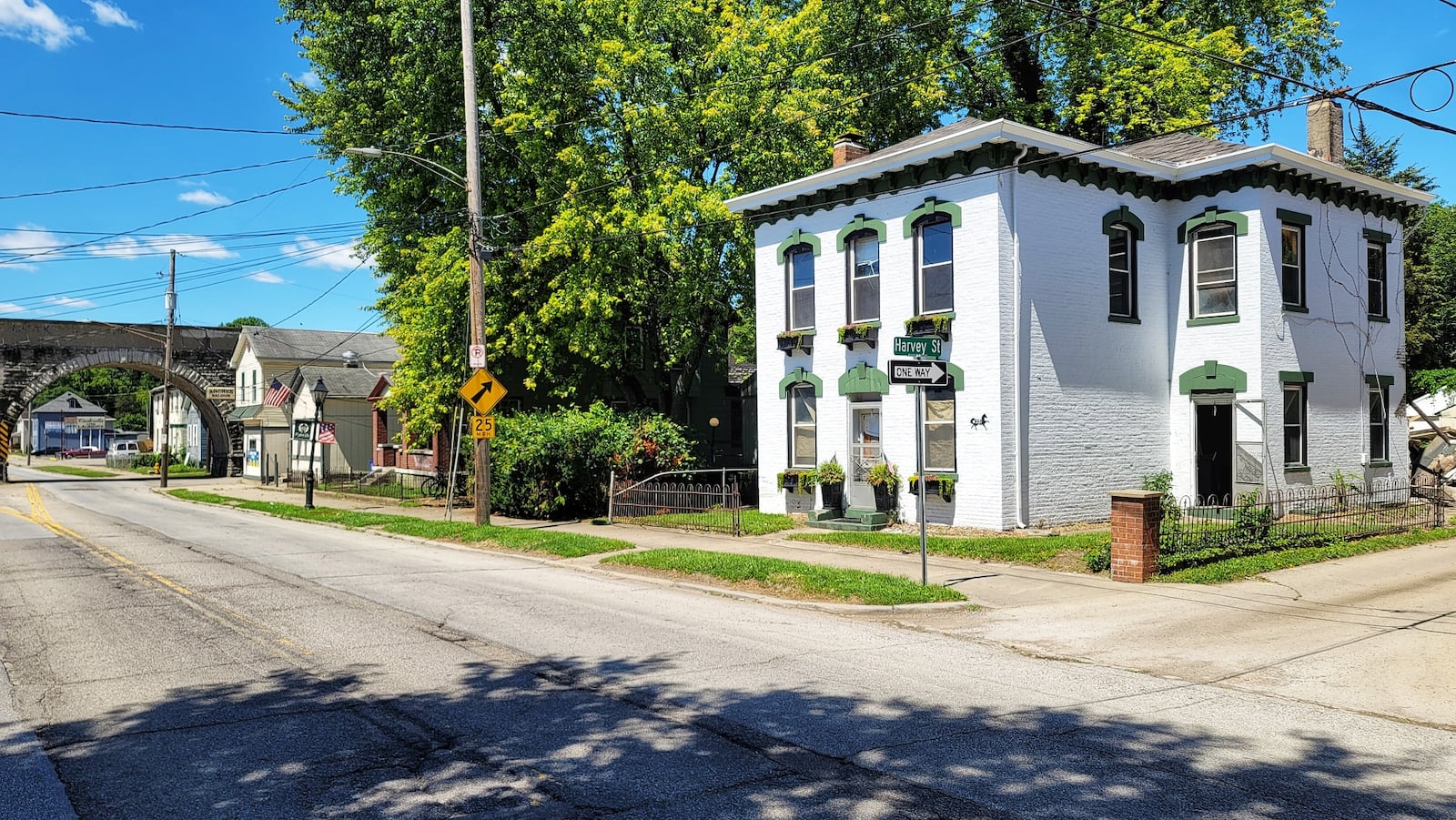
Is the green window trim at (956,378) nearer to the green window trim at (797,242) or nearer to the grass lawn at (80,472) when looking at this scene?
the green window trim at (797,242)

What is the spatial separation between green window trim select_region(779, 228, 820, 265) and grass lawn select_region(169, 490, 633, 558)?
8.05 metres

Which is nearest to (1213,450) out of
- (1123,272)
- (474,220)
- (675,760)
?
(1123,272)

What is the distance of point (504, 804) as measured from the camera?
18.0 feet

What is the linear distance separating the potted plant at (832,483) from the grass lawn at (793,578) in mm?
5172

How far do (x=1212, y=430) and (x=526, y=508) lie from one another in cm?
1654

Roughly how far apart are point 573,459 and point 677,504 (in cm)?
362

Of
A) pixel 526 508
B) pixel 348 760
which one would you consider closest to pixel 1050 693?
pixel 348 760

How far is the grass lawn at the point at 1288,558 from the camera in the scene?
13.9m

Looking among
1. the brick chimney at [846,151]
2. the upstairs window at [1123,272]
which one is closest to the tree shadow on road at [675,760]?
the upstairs window at [1123,272]

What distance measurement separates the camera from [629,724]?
709 centimetres

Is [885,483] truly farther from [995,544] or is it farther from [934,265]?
[934,265]

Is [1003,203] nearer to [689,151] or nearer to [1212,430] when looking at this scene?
[1212,430]

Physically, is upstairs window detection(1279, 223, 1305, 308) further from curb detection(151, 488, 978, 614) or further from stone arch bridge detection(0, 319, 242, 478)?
stone arch bridge detection(0, 319, 242, 478)

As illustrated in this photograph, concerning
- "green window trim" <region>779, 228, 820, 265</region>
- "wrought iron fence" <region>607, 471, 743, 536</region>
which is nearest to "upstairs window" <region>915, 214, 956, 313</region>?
"green window trim" <region>779, 228, 820, 265</region>
